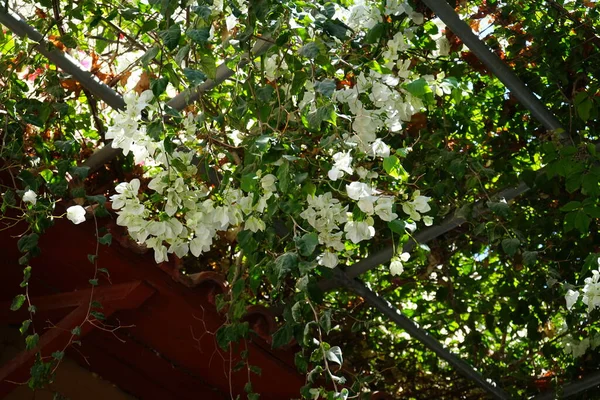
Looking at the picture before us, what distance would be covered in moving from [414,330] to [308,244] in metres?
1.54

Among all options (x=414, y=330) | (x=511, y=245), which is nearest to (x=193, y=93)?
(x=511, y=245)

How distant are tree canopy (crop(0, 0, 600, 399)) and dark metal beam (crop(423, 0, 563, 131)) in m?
0.08

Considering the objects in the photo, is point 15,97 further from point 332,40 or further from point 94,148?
point 332,40

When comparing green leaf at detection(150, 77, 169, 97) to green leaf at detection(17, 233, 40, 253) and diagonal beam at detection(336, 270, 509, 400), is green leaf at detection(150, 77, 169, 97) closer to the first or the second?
green leaf at detection(17, 233, 40, 253)

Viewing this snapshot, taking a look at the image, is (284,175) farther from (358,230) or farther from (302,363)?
(302,363)

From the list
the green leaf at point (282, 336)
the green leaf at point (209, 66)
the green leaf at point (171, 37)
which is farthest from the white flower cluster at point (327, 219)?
the green leaf at point (171, 37)

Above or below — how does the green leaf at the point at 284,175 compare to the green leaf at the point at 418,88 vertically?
below

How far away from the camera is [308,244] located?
216 cm

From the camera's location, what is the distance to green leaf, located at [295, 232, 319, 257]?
2.16m

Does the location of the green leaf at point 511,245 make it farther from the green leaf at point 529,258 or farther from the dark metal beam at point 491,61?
the dark metal beam at point 491,61

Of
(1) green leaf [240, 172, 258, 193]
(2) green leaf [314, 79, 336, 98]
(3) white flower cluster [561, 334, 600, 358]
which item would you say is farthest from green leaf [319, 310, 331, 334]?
(3) white flower cluster [561, 334, 600, 358]

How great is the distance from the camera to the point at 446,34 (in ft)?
10.6

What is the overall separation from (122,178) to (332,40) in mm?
1239

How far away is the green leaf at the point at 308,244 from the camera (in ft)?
7.07
